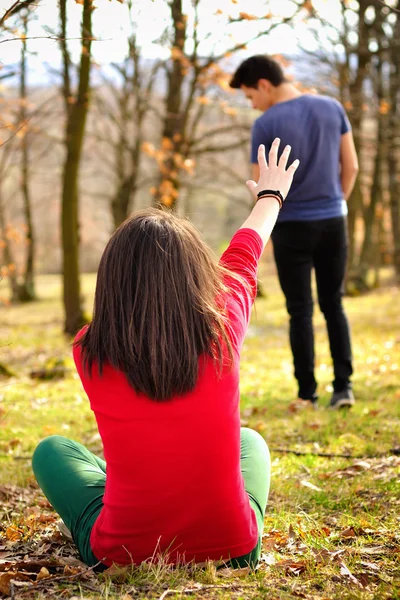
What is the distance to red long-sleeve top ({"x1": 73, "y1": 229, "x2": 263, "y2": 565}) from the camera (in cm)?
207

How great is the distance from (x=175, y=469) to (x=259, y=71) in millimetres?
3302

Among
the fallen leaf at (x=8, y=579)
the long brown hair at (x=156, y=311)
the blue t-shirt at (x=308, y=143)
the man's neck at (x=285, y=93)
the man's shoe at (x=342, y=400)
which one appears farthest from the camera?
the man's shoe at (x=342, y=400)

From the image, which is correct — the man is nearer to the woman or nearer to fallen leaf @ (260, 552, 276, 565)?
the woman

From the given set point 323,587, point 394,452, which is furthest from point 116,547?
point 394,452

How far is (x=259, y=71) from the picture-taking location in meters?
4.56

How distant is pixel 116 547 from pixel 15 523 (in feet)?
2.90

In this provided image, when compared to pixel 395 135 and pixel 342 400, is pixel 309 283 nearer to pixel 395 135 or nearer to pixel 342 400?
pixel 342 400

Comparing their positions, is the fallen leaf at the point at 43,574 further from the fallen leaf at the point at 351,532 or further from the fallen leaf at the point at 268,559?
the fallen leaf at the point at 351,532

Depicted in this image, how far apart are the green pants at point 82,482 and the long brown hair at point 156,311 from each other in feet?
2.11

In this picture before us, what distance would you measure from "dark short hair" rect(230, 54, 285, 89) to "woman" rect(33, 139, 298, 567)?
8.90 feet

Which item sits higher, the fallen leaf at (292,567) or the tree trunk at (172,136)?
the tree trunk at (172,136)

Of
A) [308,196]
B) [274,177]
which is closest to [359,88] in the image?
[308,196]

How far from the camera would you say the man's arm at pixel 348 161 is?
4691mm

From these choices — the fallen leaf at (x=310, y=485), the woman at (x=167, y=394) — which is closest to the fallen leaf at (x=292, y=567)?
the woman at (x=167, y=394)
